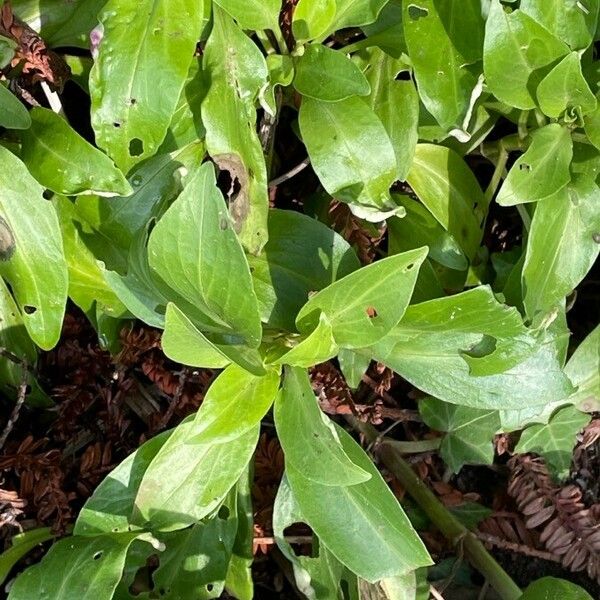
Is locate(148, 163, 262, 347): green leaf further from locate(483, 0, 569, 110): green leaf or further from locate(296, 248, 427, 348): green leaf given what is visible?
locate(483, 0, 569, 110): green leaf

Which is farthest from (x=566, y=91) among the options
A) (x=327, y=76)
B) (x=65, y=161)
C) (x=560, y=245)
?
(x=65, y=161)

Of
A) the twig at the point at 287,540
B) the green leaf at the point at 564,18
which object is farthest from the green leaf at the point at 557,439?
the green leaf at the point at 564,18

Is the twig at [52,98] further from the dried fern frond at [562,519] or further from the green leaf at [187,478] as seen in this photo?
the dried fern frond at [562,519]

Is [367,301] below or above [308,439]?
above

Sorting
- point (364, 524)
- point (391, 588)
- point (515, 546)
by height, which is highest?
point (364, 524)

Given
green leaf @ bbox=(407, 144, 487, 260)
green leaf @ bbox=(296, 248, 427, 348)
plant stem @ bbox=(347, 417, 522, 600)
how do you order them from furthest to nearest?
plant stem @ bbox=(347, 417, 522, 600) → green leaf @ bbox=(407, 144, 487, 260) → green leaf @ bbox=(296, 248, 427, 348)

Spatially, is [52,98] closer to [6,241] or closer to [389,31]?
[6,241]

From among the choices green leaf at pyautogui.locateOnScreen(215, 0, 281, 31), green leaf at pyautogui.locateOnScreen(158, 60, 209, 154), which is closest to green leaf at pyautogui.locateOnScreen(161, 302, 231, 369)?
green leaf at pyautogui.locateOnScreen(158, 60, 209, 154)
